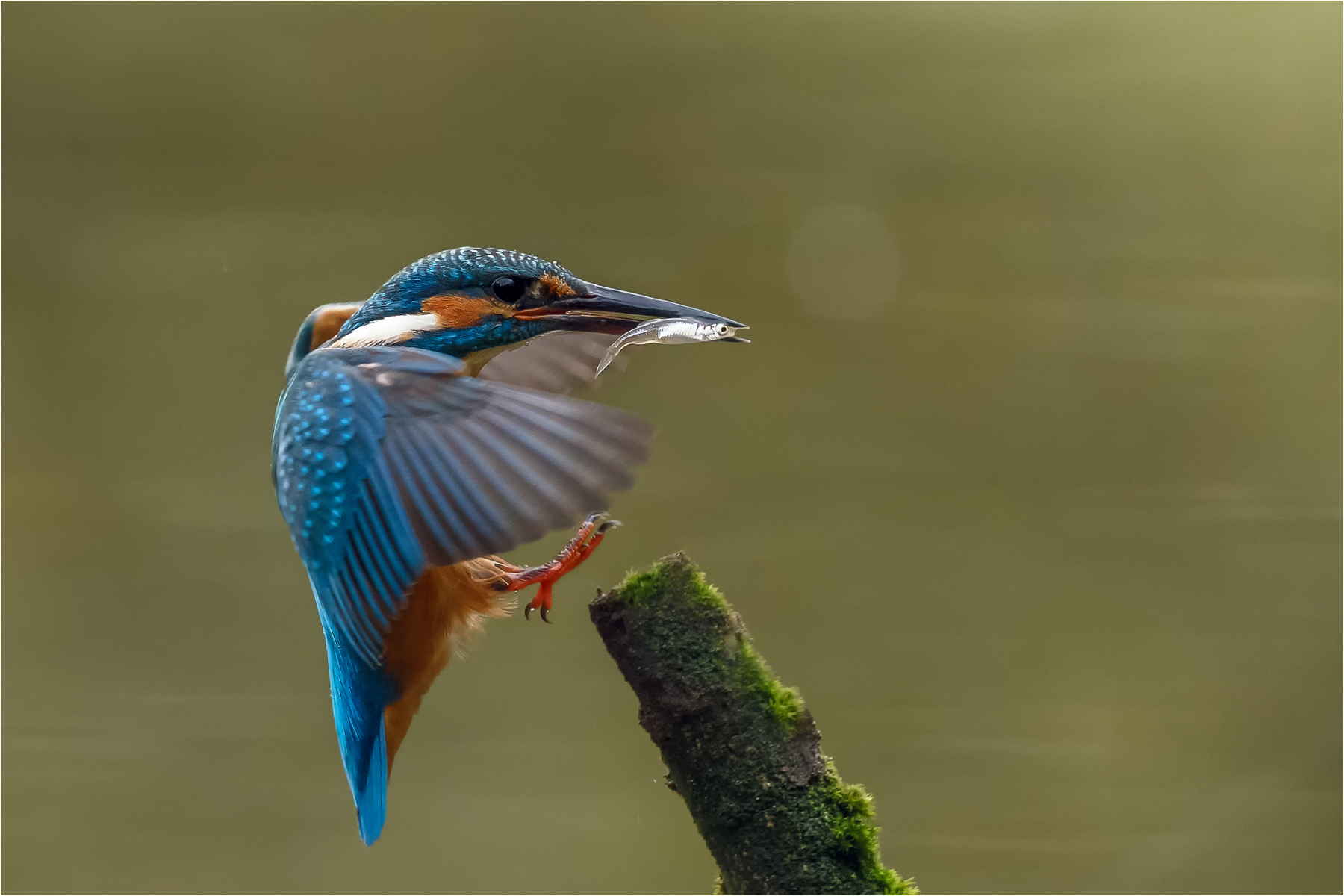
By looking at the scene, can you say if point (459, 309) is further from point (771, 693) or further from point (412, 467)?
point (771, 693)

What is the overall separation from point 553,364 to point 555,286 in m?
0.26

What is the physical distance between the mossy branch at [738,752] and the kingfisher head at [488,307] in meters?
0.50

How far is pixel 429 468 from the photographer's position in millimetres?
1123

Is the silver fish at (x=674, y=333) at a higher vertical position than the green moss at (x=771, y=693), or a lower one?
higher

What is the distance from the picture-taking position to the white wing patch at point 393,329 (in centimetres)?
138

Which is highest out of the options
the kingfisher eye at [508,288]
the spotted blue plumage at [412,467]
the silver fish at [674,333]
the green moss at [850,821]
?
the kingfisher eye at [508,288]

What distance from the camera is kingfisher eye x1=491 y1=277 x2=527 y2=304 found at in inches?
55.7

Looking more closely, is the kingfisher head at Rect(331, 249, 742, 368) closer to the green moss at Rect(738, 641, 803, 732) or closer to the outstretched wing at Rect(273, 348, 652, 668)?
the outstretched wing at Rect(273, 348, 652, 668)

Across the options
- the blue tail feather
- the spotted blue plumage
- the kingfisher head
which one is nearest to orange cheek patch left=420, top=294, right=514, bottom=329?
the kingfisher head

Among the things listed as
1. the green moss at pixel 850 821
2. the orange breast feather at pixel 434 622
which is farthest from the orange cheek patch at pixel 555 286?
the green moss at pixel 850 821

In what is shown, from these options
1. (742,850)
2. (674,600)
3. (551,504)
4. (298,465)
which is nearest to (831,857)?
(742,850)

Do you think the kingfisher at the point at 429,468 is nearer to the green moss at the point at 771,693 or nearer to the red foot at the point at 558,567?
the red foot at the point at 558,567

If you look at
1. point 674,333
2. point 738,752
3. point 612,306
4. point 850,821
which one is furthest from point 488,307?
point 850,821

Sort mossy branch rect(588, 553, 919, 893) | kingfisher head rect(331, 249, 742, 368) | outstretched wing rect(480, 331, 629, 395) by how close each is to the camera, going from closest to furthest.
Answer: mossy branch rect(588, 553, 919, 893), kingfisher head rect(331, 249, 742, 368), outstretched wing rect(480, 331, 629, 395)
